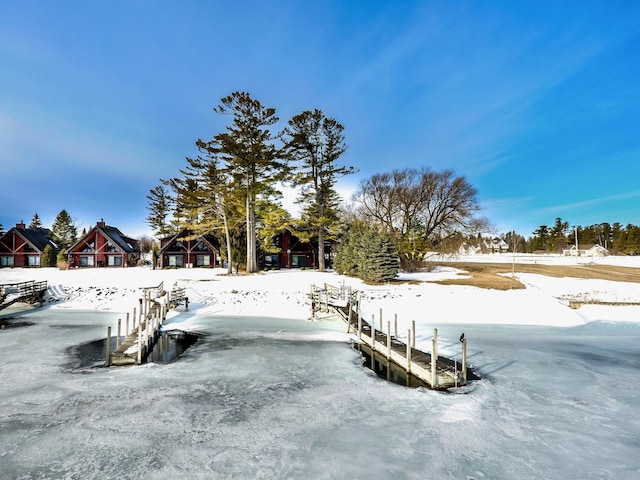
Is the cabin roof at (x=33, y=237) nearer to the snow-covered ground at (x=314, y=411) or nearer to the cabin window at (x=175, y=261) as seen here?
the cabin window at (x=175, y=261)

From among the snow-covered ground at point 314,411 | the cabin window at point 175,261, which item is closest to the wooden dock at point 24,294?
the snow-covered ground at point 314,411

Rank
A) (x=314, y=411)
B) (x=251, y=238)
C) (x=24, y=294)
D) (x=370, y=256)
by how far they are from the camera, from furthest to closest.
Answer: (x=251, y=238), (x=370, y=256), (x=24, y=294), (x=314, y=411)

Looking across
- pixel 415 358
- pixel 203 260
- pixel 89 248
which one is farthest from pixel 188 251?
pixel 415 358

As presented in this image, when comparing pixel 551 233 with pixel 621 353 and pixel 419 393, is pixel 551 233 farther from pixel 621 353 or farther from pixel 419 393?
pixel 419 393

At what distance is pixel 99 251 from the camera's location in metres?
44.5

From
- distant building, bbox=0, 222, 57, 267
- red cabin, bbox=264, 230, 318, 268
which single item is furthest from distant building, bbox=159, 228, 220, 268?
distant building, bbox=0, 222, 57, 267

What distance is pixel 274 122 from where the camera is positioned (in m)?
33.4

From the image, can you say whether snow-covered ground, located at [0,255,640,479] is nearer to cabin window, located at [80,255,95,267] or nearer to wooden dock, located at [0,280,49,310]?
wooden dock, located at [0,280,49,310]

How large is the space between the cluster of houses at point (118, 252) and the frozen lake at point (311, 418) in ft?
102

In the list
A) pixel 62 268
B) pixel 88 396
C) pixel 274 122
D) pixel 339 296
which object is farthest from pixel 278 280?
pixel 62 268

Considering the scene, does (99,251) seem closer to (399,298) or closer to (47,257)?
(47,257)

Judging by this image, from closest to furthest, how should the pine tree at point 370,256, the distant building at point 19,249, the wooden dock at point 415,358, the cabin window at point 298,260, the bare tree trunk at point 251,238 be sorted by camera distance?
1. the wooden dock at point 415,358
2. the pine tree at point 370,256
3. the bare tree trunk at point 251,238
4. the cabin window at point 298,260
5. the distant building at point 19,249

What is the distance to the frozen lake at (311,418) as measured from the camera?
5625 mm

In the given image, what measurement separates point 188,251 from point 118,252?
10648 millimetres
